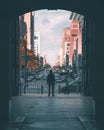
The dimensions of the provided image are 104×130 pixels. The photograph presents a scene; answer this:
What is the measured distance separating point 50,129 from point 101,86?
475cm

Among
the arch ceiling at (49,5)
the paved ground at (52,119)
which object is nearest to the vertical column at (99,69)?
the paved ground at (52,119)

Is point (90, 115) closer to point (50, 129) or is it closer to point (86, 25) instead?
point (50, 129)

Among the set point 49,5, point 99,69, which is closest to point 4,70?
point 99,69

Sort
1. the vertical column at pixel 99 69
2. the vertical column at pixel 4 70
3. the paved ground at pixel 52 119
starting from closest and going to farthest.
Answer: the paved ground at pixel 52 119 → the vertical column at pixel 4 70 → the vertical column at pixel 99 69

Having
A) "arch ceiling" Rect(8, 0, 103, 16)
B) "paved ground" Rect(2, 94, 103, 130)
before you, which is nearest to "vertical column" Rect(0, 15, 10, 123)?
"paved ground" Rect(2, 94, 103, 130)

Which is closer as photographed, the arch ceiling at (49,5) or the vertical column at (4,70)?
the vertical column at (4,70)

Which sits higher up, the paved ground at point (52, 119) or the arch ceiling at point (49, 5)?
the arch ceiling at point (49, 5)

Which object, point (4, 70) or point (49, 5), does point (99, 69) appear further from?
point (49, 5)

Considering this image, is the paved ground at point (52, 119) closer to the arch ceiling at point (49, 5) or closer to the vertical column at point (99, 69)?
the vertical column at point (99, 69)

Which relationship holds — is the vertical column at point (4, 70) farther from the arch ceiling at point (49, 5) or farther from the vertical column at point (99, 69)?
the arch ceiling at point (49, 5)

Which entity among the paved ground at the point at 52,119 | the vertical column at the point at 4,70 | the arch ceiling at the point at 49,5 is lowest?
the paved ground at the point at 52,119

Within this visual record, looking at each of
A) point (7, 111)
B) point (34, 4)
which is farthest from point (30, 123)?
point (34, 4)

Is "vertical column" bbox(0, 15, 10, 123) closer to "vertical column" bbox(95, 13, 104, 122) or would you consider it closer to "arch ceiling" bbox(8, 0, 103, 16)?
"vertical column" bbox(95, 13, 104, 122)

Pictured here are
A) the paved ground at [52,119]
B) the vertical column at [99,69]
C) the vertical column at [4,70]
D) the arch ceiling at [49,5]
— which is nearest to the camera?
the paved ground at [52,119]
